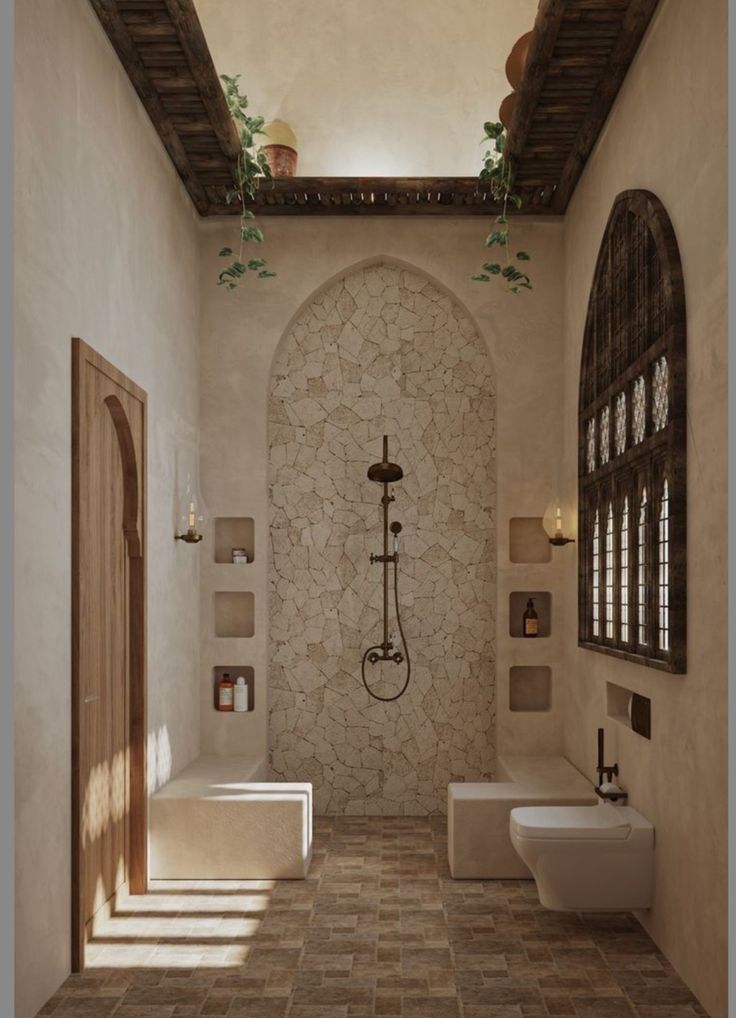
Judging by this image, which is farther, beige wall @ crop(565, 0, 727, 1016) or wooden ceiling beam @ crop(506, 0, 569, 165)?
wooden ceiling beam @ crop(506, 0, 569, 165)

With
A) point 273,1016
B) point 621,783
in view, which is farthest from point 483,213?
point 273,1016

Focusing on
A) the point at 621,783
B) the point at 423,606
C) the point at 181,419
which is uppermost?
the point at 181,419

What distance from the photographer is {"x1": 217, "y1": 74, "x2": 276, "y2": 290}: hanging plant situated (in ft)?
16.5

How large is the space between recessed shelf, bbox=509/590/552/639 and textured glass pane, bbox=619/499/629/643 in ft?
5.02

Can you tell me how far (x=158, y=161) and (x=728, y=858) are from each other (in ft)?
12.5

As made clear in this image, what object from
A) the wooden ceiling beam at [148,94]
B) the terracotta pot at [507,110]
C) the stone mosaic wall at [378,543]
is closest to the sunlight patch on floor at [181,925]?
the stone mosaic wall at [378,543]

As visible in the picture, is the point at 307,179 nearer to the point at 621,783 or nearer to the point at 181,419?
the point at 181,419

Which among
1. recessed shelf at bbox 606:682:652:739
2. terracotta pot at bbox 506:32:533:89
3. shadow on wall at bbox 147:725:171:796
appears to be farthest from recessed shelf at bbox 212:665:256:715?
terracotta pot at bbox 506:32:533:89

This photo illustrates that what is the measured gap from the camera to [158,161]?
4.89m

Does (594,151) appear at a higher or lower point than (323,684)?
higher

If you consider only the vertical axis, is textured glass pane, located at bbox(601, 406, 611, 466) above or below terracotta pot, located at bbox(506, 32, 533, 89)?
below

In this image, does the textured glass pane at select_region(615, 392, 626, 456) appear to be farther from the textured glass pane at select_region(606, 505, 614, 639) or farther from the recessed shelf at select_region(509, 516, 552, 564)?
the recessed shelf at select_region(509, 516, 552, 564)

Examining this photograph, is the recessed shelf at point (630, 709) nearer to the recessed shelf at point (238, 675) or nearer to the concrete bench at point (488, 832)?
the concrete bench at point (488, 832)

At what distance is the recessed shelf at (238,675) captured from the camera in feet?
19.2
